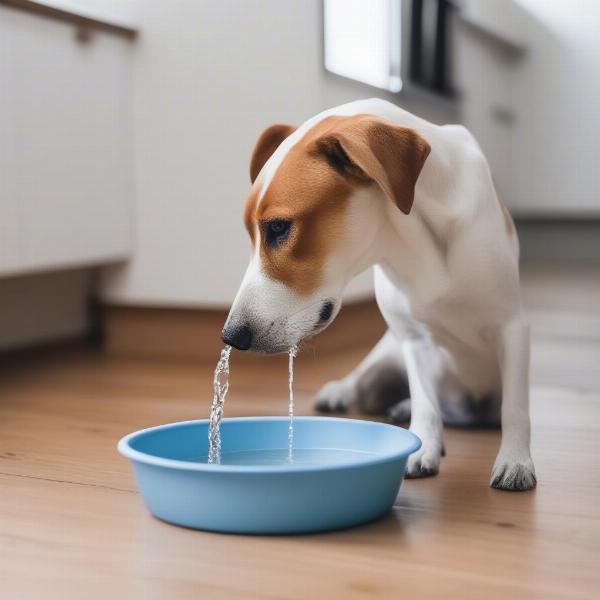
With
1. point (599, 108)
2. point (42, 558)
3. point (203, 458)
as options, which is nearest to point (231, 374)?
point (203, 458)

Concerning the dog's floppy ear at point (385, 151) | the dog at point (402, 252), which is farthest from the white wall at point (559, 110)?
the dog's floppy ear at point (385, 151)

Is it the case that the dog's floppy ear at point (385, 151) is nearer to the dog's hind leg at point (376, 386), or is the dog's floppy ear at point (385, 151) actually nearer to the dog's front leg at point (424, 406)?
the dog's front leg at point (424, 406)

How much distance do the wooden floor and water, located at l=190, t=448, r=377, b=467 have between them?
0.11 metres

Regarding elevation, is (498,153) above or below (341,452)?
above

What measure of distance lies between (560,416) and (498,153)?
11.6 ft

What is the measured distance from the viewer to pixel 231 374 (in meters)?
2.55

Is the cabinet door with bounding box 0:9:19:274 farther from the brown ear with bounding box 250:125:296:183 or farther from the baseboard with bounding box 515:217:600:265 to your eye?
the baseboard with bounding box 515:217:600:265

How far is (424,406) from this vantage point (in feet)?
5.34

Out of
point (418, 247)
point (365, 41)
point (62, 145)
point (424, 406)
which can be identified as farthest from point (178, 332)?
point (418, 247)

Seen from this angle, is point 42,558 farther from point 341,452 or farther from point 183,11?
point 183,11

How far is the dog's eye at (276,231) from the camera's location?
1.37 metres

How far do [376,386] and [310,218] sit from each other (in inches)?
27.5

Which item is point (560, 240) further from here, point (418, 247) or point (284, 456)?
point (284, 456)

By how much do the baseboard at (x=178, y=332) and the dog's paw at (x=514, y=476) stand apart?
130 centimetres
